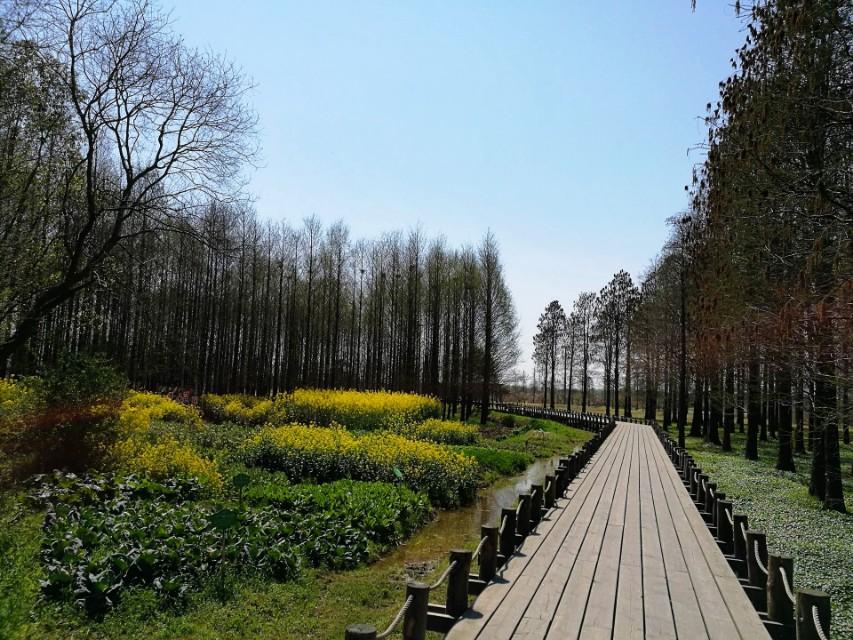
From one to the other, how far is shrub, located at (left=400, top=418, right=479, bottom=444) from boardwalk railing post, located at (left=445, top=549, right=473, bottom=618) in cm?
1573

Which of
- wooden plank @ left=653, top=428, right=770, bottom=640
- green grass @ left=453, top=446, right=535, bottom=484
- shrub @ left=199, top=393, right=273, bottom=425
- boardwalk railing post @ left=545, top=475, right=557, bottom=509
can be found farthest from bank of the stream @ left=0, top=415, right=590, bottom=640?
shrub @ left=199, top=393, right=273, bottom=425

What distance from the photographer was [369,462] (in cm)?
1395

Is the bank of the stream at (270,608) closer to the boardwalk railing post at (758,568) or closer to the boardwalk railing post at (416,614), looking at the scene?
the boardwalk railing post at (416,614)

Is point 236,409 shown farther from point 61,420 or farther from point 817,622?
point 817,622

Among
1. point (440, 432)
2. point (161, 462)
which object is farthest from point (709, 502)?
point (440, 432)

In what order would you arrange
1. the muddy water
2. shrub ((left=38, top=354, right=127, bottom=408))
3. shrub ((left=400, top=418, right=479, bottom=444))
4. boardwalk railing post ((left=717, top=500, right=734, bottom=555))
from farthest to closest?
shrub ((left=400, top=418, right=479, bottom=444))
shrub ((left=38, top=354, right=127, bottom=408))
the muddy water
boardwalk railing post ((left=717, top=500, right=734, bottom=555))

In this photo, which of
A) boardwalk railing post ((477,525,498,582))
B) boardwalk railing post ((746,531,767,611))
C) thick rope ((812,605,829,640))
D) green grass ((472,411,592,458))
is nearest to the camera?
thick rope ((812,605,829,640))

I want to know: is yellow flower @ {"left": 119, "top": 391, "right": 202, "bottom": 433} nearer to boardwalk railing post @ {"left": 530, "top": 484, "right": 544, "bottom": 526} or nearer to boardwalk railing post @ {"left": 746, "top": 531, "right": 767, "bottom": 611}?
boardwalk railing post @ {"left": 530, "top": 484, "right": 544, "bottom": 526}

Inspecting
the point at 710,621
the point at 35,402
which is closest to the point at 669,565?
the point at 710,621

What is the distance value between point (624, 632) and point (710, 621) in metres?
0.95

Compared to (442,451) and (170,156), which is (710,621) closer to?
(442,451)

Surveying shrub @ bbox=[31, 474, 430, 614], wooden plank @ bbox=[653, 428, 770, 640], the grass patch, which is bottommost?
the grass patch

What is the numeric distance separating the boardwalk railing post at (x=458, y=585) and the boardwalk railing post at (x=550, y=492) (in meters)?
4.64

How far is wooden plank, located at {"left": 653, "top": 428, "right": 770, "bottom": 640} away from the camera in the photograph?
180 inches
